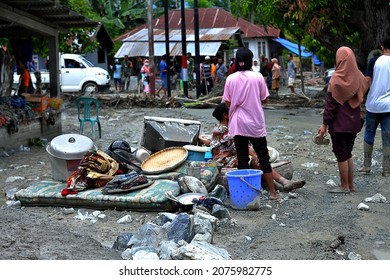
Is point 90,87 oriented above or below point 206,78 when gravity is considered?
below

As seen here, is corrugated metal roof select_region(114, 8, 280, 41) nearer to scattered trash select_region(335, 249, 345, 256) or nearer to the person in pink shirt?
the person in pink shirt

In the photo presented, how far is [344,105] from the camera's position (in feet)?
27.3

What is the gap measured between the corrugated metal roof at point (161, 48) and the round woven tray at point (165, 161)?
91.0 ft

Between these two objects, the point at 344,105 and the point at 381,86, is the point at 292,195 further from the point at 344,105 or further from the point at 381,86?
the point at 381,86

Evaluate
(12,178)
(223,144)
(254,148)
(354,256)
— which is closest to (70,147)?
(12,178)

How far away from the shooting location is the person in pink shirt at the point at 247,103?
786cm

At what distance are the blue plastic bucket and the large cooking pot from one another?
2213 mm

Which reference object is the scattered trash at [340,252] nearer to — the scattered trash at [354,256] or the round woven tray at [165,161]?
the scattered trash at [354,256]

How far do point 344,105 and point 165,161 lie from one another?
2354 millimetres

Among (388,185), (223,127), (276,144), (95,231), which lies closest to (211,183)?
(223,127)

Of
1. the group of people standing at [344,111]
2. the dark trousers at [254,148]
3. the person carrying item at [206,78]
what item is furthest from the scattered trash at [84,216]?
the person carrying item at [206,78]

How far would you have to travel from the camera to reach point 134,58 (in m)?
39.7
